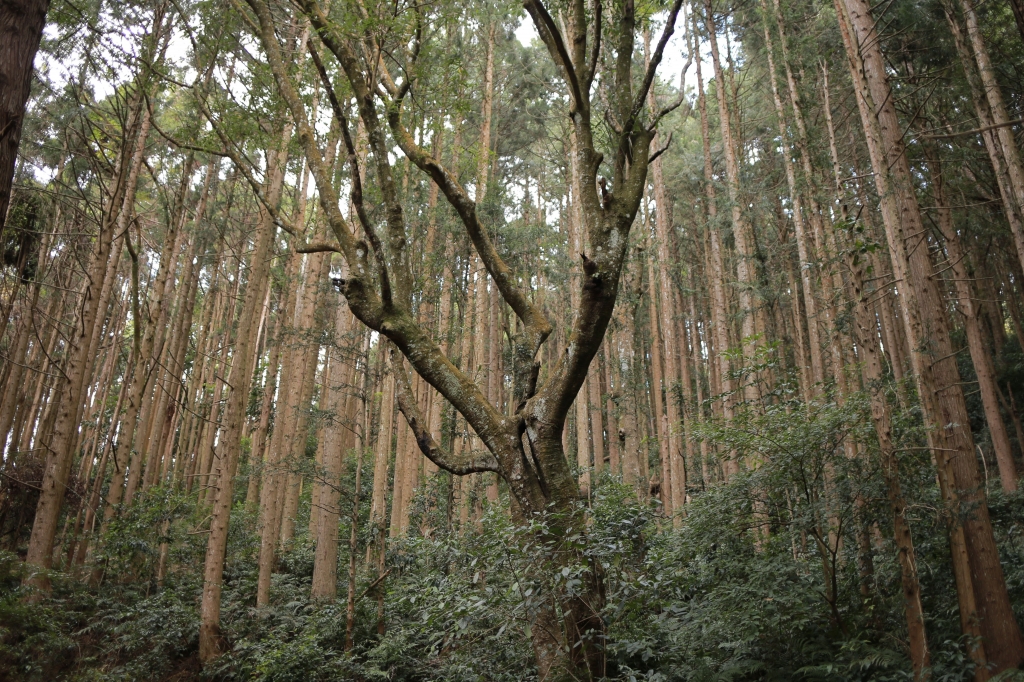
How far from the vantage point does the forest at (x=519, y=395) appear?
460 centimetres

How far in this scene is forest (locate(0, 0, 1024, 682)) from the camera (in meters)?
4.60

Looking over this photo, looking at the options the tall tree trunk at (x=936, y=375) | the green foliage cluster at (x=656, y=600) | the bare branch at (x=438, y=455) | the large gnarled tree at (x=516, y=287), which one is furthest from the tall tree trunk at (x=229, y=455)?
the tall tree trunk at (x=936, y=375)

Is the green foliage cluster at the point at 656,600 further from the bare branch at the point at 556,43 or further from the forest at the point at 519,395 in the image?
the bare branch at the point at 556,43

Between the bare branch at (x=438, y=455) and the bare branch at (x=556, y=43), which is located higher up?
the bare branch at (x=556, y=43)

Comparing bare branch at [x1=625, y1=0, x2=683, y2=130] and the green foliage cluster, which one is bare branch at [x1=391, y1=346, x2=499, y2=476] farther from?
bare branch at [x1=625, y1=0, x2=683, y2=130]

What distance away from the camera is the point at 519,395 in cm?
486

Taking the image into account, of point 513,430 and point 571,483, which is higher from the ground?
point 513,430

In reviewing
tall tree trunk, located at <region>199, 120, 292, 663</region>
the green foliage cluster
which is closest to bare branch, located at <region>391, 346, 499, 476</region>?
the green foliage cluster

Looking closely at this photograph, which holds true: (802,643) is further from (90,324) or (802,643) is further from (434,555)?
(90,324)

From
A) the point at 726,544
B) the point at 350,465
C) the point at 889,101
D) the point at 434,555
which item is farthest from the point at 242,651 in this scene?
the point at 350,465

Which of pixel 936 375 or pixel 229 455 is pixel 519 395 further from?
pixel 229 455

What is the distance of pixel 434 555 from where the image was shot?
5742mm

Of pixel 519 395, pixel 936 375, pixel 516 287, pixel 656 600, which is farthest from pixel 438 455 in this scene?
pixel 936 375

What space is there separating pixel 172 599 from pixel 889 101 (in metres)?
11.3
